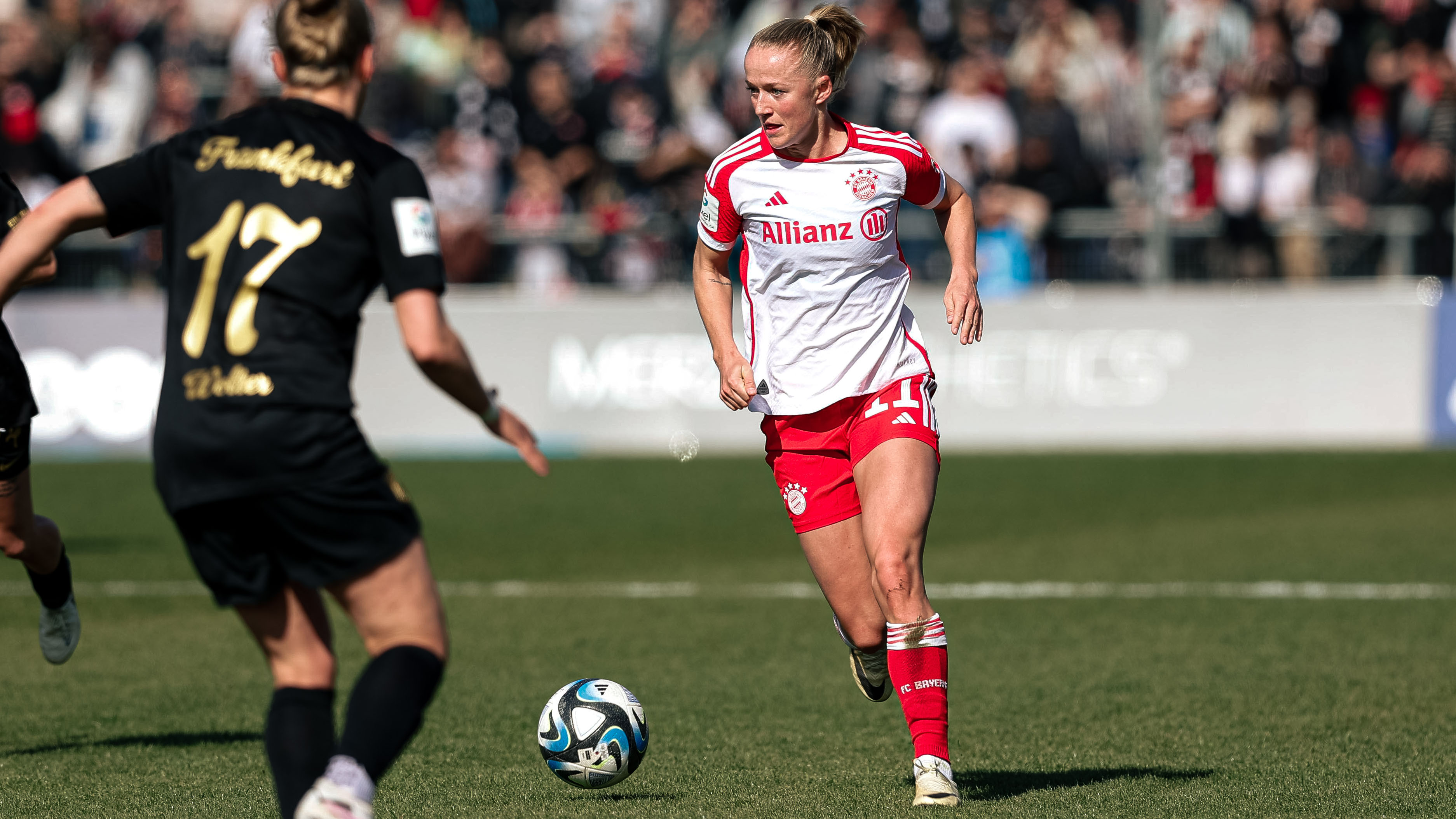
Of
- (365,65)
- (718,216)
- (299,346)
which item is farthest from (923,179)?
(299,346)

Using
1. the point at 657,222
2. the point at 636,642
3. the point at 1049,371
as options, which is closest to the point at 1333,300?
the point at 1049,371

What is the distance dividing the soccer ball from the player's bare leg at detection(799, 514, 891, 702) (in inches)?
28.7

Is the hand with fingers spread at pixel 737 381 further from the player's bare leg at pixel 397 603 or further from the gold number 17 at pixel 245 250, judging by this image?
the gold number 17 at pixel 245 250

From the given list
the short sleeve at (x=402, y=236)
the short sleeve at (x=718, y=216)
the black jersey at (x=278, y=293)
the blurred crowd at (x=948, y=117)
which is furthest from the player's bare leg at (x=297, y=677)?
the blurred crowd at (x=948, y=117)

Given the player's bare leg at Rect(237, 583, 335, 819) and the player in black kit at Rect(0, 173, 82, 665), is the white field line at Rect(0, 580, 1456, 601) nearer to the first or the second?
the player in black kit at Rect(0, 173, 82, 665)

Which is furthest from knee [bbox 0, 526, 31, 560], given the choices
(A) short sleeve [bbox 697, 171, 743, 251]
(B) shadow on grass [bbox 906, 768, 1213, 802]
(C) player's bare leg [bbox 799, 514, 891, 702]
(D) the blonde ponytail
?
(B) shadow on grass [bbox 906, 768, 1213, 802]

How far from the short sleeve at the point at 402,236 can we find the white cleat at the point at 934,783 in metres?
2.26

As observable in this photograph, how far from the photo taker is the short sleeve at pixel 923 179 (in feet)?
18.9

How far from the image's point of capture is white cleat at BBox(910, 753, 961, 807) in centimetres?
531

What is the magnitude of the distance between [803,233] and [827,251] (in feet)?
0.31

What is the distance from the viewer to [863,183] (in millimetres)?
5688

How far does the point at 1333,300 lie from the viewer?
1605 centimetres

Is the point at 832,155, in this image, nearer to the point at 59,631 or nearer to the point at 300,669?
the point at 300,669

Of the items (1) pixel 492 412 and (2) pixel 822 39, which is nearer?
(1) pixel 492 412
